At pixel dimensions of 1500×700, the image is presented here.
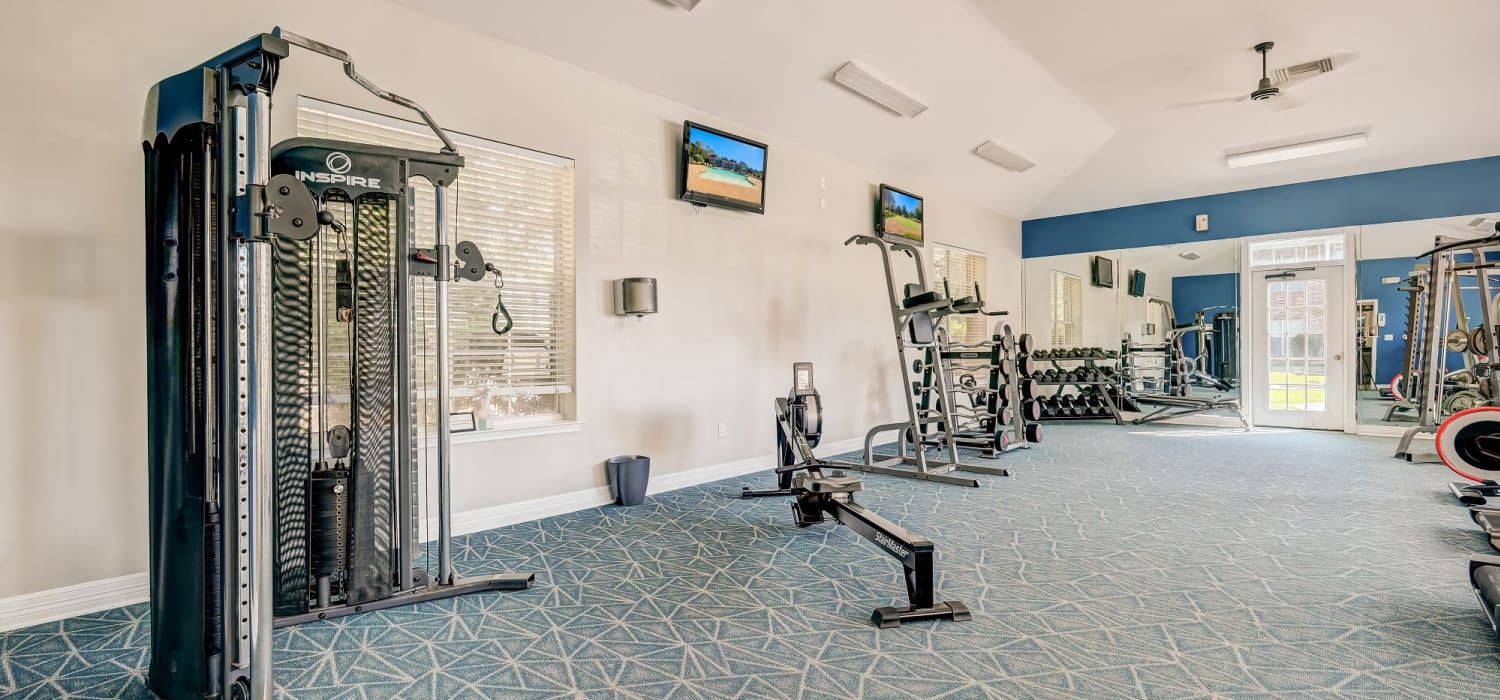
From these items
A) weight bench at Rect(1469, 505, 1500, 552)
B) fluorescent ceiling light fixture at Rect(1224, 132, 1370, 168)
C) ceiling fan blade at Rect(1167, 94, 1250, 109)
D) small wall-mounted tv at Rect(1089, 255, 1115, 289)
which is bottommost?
weight bench at Rect(1469, 505, 1500, 552)

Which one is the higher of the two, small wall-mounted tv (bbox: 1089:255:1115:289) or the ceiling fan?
the ceiling fan

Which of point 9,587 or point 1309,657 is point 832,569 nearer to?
point 1309,657

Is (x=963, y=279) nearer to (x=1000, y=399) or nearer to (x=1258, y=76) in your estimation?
(x=1000, y=399)

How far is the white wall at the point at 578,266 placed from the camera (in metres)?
2.61

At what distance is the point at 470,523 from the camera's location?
3748mm

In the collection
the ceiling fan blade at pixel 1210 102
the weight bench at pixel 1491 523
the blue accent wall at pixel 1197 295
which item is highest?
the ceiling fan blade at pixel 1210 102

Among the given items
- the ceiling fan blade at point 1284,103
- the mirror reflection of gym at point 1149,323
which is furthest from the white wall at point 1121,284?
the ceiling fan blade at point 1284,103

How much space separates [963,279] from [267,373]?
8039 millimetres

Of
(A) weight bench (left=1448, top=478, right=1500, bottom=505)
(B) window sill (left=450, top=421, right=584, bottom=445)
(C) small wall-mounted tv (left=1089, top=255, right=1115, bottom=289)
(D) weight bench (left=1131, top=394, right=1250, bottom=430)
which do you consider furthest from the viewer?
(C) small wall-mounted tv (left=1089, top=255, right=1115, bottom=289)

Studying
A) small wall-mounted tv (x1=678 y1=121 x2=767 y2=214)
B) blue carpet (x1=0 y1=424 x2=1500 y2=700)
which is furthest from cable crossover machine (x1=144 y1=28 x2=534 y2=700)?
small wall-mounted tv (x1=678 y1=121 x2=767 y2=214)

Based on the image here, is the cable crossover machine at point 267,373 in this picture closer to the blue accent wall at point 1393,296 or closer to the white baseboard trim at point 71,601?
the white baseboard trim at point 71,601

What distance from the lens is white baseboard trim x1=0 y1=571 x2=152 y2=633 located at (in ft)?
8.33

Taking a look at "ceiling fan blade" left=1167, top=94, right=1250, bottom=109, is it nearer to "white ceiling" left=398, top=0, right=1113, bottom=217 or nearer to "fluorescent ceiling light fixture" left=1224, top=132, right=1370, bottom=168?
"white ceiling" left=398, top=0, right=1113, bottom=217

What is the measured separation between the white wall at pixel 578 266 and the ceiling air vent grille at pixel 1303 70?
11.0 ft
